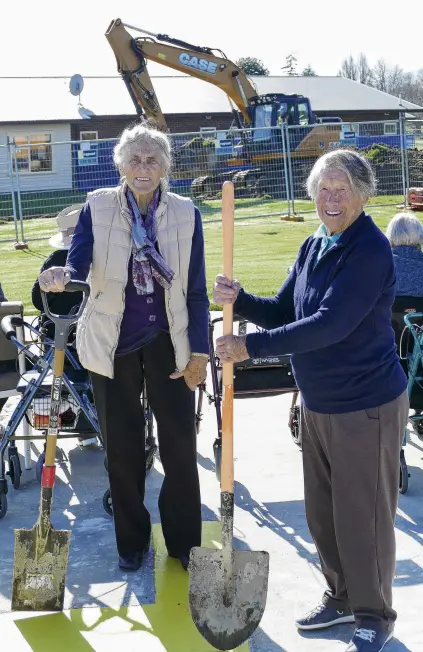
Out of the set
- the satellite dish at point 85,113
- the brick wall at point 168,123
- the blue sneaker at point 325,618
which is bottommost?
the blue sneaker at point 325,618

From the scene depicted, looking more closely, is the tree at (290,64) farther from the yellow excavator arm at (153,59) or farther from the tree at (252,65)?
the yellow excavator arm at (153,59)

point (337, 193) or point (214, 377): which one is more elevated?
point (337, 193)

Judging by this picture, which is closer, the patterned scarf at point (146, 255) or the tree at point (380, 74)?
the patterned scarf at point (146, 255)

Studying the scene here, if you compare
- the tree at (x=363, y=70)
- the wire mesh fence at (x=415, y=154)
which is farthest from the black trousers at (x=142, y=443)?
the tree at (x=363, y=70)

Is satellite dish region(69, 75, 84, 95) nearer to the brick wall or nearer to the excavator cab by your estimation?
the brick wall

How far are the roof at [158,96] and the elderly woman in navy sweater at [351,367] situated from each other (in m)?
30.8

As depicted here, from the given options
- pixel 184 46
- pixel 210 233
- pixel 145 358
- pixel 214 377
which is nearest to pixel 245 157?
pixel 210 233

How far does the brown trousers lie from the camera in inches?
128

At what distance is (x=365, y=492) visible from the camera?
328cm

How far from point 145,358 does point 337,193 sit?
4.11 feet

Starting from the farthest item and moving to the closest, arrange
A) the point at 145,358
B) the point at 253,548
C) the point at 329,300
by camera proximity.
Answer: the point at 253,548 < the point at 145,358 < the point at 329,300

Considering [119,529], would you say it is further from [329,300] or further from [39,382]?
[329,300]

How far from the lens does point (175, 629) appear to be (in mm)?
3689

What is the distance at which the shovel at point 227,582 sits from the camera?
3385mm
